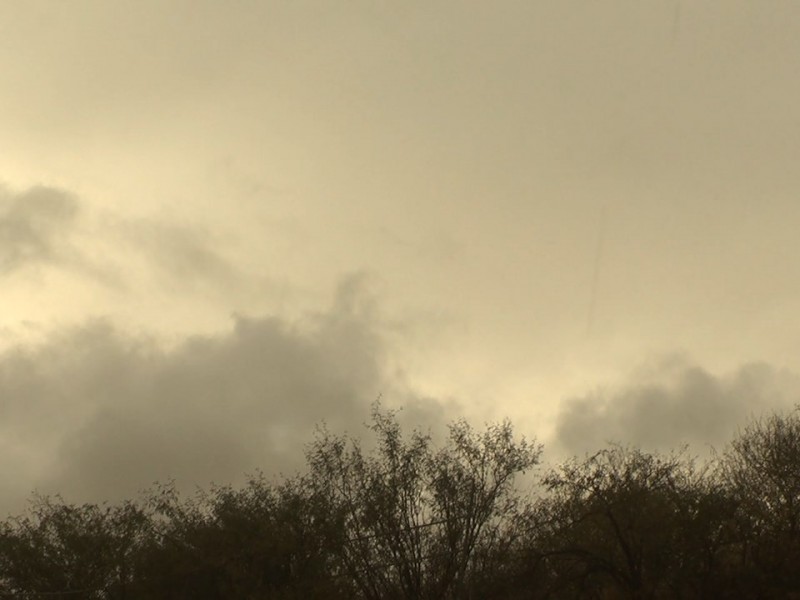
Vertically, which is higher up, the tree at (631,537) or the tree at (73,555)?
the tree at (73,555)

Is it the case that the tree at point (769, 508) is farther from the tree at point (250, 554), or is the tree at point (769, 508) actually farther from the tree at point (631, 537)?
the tree at point (250, 554)

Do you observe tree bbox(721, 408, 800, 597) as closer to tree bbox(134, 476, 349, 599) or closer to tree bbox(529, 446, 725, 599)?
tree bbox(529, 446, 725, 599)

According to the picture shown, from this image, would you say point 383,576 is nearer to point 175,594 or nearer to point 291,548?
→ point 291,548

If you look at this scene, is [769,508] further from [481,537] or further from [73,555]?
[73,555]

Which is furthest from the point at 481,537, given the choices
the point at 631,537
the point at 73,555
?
the point at 73,555

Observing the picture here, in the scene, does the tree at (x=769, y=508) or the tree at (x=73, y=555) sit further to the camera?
the tree at (x=73, y=555)

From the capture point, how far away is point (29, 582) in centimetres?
5741

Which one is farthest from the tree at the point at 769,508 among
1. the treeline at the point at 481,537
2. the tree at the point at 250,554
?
the tree at the point at 250,554

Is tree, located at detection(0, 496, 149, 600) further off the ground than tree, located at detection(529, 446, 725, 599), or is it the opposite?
tree, located at detection(0, 496, 149, 600)

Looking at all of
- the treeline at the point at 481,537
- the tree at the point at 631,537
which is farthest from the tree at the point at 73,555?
the tree at the point at 631,537

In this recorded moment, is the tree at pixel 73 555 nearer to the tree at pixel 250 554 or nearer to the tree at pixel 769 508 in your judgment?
the tree at pixel 250 554

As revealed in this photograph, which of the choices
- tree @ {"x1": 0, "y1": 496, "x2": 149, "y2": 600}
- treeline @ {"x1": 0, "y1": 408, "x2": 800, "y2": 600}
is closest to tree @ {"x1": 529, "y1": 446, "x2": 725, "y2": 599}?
treeline @ {"x1": 0, "y1": 408, "x2": 800, "y2": 600}

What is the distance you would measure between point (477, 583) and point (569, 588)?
13.7 feet

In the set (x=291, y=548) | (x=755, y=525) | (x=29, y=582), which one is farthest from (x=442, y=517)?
(x=29, y=582)
